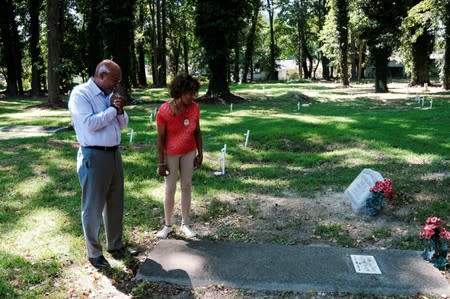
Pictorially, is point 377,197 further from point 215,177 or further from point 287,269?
point 215,177

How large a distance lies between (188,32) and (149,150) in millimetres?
38885

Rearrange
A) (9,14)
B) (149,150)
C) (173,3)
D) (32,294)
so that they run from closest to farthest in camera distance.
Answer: (32,294) → (149,150) → (9,14) → (173,3)

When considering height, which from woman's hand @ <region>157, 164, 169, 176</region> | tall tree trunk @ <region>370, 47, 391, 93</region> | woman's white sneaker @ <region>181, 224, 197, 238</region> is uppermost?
tall tree trunk @ <region>370, 47, 391, 93</region>

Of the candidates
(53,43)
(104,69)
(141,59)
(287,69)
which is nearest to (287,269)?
(104,69)

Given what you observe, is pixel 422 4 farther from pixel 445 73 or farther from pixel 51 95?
pixel 51 95

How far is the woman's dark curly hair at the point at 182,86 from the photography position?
200 inches

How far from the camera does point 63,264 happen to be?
5016 millimetres

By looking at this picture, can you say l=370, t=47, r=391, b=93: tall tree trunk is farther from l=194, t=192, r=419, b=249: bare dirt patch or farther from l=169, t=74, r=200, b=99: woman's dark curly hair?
l=169, t=74, r=200, b=99: woman's dark curly hair

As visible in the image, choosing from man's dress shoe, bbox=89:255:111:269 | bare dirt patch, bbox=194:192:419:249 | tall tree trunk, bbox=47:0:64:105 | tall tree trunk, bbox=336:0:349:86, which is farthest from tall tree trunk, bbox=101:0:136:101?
tall tree trunk, bbox=336:0:349:86

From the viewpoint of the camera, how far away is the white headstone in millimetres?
6477

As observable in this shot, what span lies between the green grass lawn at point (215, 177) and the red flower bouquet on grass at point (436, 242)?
0.58 meters

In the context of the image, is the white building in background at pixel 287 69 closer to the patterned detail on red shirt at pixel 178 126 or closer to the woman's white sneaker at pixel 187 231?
the woman's white sneaker at pixel 187 231

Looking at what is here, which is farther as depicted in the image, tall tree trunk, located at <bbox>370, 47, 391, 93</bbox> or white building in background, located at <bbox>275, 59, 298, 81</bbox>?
white building in background, located at <bbox>275, 59, 298, 81</bbox>

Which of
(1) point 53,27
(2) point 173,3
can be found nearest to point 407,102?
(1) point 53,27
